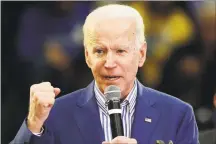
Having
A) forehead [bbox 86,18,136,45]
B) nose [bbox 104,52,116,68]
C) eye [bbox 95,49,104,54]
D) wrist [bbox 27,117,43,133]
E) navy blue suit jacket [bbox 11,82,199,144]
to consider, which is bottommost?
navy blue suit jacket [bbox 11,82,199,144]

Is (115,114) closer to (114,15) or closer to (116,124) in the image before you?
(116,124)

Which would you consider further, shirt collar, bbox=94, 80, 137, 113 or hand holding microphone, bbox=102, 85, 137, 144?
shirt collar, bbox=94, 80, 137, 113

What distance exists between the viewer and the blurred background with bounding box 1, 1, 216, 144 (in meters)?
1.50

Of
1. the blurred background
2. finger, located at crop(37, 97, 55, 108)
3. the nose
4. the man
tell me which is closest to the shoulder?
the man

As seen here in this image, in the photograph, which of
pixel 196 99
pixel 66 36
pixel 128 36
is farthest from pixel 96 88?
pixel 196 99

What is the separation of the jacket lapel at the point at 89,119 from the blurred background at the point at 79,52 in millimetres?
170

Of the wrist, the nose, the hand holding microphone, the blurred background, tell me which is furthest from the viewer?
the blurred background

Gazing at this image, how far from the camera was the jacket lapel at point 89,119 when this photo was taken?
126 cm

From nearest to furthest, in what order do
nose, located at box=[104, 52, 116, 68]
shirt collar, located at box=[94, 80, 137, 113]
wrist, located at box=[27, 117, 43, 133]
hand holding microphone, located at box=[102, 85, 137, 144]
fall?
hand holding microphone, located at box=[102, 85, 137, 144]
wrist, located at box=[27, 117, 43, 133]
nose, located at box=[104, 52, 116, 68]
shirt collar, located at box=[94, 80, 137, 113]

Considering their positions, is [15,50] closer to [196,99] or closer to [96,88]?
[96,88]

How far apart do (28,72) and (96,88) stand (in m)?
0.34

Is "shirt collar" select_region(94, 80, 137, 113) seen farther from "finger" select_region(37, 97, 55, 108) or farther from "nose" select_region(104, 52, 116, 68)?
"finger" select_region(37, 97, 55, 108)

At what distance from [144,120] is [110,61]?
0.22 meters

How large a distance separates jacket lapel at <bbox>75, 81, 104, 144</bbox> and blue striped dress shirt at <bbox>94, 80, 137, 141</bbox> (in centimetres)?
1
